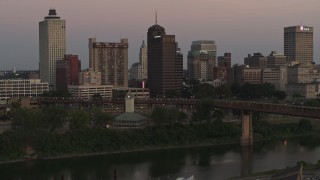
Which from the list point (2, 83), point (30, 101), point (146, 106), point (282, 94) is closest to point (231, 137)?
point (146, 106)

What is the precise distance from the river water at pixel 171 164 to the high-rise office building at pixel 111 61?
139ft

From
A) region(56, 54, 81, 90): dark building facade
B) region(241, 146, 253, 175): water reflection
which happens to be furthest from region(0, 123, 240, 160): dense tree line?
region(56, 54, 81, 90): dark building facade

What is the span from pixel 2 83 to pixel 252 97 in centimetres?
2590

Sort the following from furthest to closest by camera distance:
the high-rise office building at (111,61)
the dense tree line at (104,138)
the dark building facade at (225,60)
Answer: the dark building facade at (225,60) → the high-rise office building at (111,61) → the dense tree line at (104,138)

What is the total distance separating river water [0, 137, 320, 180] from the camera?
23.6 metres

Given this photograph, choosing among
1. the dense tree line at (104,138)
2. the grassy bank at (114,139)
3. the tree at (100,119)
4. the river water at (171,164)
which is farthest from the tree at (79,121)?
the river water at (171,164)

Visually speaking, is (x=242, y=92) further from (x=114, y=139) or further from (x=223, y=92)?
(x=114, y=139)

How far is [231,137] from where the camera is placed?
3319 cm

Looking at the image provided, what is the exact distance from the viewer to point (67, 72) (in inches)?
2844

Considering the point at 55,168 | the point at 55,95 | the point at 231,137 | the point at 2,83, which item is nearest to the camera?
the point at 55,168

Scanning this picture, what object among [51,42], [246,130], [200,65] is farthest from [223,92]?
[51,42]

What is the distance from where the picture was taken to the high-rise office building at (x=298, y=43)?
100688 mm

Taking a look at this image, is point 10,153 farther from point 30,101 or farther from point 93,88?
point 93,88

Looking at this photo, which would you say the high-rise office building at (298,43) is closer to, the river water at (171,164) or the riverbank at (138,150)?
the riverbank at (138,150)
